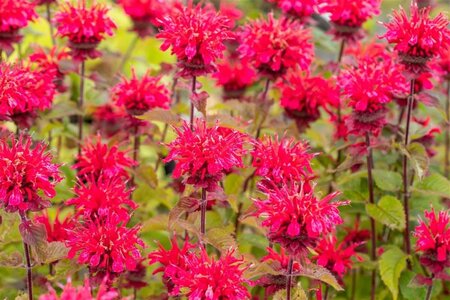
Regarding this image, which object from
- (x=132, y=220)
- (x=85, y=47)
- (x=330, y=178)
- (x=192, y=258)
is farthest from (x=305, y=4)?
(x=192, y=258)

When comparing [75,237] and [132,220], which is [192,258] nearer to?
[75,237]

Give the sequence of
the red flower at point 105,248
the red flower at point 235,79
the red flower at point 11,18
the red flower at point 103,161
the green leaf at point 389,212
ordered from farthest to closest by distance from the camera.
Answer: the red flower at point 235,79
the red flower at point 11,18
the green leaf at point 389,212
the red flower at point 103,161
the red flower at point 105,248

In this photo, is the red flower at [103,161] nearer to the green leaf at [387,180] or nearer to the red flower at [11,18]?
the red flower at [11,18]

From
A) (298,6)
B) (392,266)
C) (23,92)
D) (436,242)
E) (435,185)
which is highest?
(298,6)

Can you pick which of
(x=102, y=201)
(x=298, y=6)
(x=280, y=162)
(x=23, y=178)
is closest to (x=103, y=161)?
(x=102, y=201)

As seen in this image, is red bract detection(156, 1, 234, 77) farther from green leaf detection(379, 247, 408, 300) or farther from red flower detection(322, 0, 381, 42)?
green leaf detection(379, 247, 408, 300)

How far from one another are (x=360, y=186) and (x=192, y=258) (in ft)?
3.11

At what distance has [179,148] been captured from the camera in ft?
5.61

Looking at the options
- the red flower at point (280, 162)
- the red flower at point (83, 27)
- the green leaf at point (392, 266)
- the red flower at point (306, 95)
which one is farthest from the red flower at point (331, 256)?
the red flower at point (83, 27)

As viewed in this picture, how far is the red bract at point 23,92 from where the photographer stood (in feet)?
6.28

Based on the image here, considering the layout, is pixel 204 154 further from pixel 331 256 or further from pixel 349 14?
pixel 349 14

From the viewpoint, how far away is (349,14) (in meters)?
2.38

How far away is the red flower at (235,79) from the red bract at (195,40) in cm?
64

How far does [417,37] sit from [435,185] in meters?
0.49
